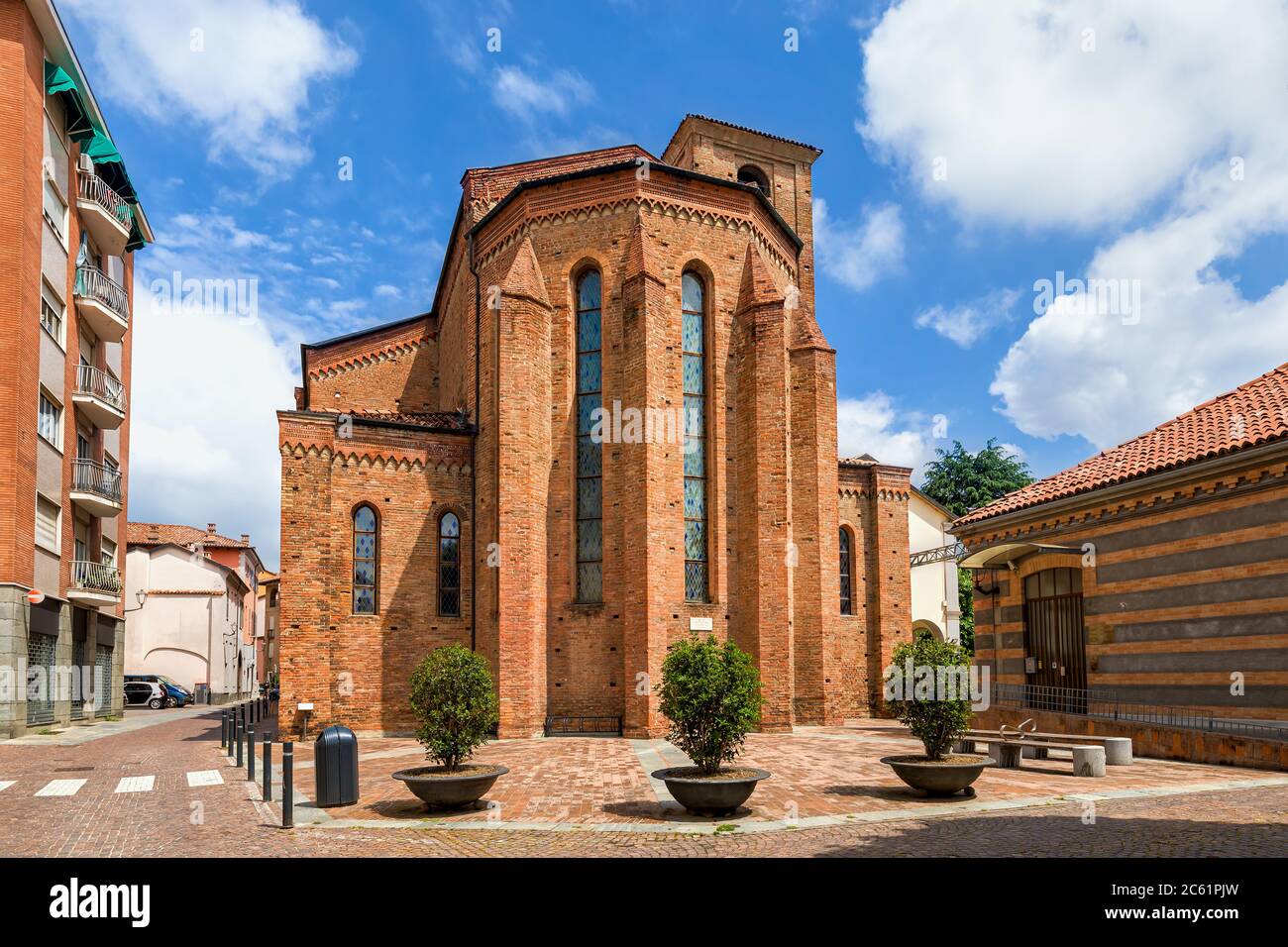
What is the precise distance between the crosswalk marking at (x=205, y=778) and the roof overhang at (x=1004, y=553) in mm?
15129

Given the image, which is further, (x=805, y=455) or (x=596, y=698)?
(x=805, y=455)

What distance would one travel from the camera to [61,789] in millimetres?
13539

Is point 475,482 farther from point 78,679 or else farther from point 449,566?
point 78,679

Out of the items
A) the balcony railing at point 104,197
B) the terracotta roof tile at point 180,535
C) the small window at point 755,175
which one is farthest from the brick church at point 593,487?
the terracotta roof tile at point 180,535

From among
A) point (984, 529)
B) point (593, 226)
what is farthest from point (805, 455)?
point (593, 226)

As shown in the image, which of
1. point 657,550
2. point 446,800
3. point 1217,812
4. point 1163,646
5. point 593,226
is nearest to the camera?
point 1217,812

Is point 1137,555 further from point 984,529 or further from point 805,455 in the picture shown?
point 805,455

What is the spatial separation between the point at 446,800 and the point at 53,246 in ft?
73.1

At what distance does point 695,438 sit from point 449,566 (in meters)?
6.96

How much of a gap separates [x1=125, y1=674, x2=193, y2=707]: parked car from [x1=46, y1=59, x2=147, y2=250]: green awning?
20124 mm

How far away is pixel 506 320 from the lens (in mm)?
20750

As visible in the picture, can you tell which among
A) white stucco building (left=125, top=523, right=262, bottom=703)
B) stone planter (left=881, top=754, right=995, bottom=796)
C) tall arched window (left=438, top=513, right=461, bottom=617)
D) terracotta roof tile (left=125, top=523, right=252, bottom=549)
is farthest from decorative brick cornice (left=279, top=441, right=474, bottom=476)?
terracotta roof tile (left=125, top=523, right=252, bottom=549)

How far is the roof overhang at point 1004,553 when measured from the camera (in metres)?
18.1

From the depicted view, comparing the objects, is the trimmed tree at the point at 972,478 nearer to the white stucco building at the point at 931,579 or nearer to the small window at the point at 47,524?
the white stucco building at the point at 931,579
